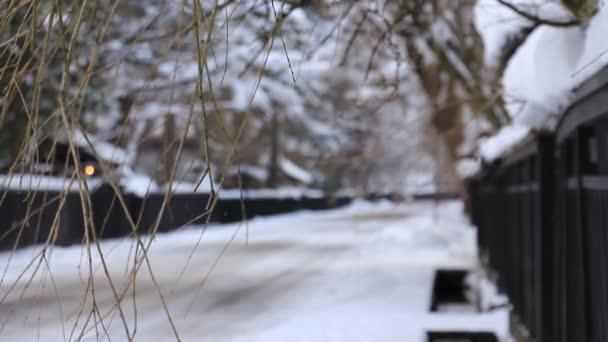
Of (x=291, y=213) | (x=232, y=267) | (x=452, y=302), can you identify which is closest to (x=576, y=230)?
(x=452, y=302)

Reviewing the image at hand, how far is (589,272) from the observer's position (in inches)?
153

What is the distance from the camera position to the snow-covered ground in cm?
337

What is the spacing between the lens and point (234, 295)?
10.5m

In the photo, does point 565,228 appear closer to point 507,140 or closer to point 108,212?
point 108,212

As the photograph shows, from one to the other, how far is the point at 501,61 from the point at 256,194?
1210 inches

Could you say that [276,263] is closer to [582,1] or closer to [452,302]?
[452,302]

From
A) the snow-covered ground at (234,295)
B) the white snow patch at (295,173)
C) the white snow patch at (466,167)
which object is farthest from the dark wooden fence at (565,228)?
the white snow patch at (295,173)

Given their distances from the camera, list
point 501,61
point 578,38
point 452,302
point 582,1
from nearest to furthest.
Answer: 1. point 582,1
2. point 578,38
3. point 501,61
4. point 452,302

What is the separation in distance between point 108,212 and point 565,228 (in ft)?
8.98

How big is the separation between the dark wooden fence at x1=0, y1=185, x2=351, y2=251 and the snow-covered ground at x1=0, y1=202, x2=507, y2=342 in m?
0.12

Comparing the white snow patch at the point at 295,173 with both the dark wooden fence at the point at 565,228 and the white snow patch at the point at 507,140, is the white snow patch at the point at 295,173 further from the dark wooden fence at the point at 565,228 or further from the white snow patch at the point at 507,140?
the dark wooden fence at the point at 565,228

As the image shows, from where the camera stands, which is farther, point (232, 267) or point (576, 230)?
point (232, 267)

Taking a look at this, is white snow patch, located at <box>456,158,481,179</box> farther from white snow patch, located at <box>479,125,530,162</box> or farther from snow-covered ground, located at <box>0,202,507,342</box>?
white snow patch, located at <box>479,125,530,162</box>

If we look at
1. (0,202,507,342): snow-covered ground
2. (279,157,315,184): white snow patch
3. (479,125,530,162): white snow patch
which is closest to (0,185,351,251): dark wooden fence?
(0,202,507,342): snow-covered ground
